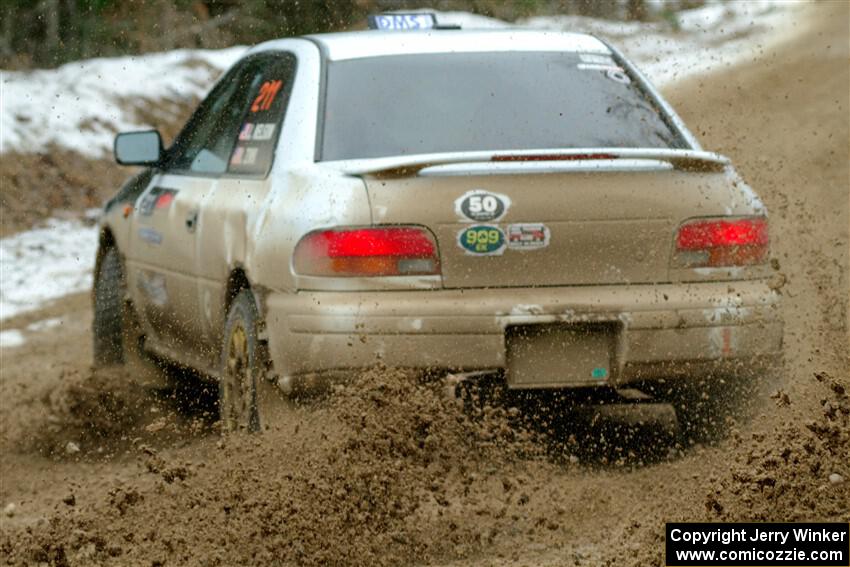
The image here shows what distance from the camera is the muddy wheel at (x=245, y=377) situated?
20.7ft

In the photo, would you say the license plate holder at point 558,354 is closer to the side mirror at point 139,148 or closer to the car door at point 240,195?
the car door at point 240,195

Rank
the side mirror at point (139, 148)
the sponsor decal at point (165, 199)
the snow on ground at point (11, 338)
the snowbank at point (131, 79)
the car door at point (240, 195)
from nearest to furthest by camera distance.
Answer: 1. the car door at point (240, 195)
2. the sponsor decal at point (165, 199)
3. the side mirror at point (139, 148)
4. the snow on ground at point (11, 338)
5. the snowbank at point (131, 79)

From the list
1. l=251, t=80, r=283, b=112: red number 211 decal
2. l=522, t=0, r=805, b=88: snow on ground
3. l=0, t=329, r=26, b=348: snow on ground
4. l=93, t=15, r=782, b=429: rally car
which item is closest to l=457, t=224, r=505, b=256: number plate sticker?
l=93, t=15, r=782, b=429: rally car

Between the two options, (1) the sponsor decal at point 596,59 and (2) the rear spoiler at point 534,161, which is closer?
(2) the rear spoiler at point 534,161

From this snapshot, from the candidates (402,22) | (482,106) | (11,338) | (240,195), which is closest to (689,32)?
(11,338)

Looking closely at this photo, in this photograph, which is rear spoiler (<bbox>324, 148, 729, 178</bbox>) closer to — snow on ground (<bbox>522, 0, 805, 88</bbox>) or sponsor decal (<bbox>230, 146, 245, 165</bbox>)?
sponsor decal (<bbox>230, 146, 245, 165</bbox>)

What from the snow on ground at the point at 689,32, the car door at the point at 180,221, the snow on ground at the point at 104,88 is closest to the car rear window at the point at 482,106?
the car door at the point at 180,221

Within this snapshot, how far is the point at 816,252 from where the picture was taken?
10664 mm

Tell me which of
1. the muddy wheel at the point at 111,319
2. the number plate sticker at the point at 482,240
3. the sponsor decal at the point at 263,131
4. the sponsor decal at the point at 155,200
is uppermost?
the sponsor decal at the point at 263,131

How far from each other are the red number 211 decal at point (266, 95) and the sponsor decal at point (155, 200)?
2.25 ft

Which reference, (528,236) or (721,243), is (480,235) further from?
(721,243)

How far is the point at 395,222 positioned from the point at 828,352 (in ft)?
6.11

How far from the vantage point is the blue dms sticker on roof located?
775 centimetres

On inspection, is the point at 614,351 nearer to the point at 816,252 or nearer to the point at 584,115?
the point at 584,115
